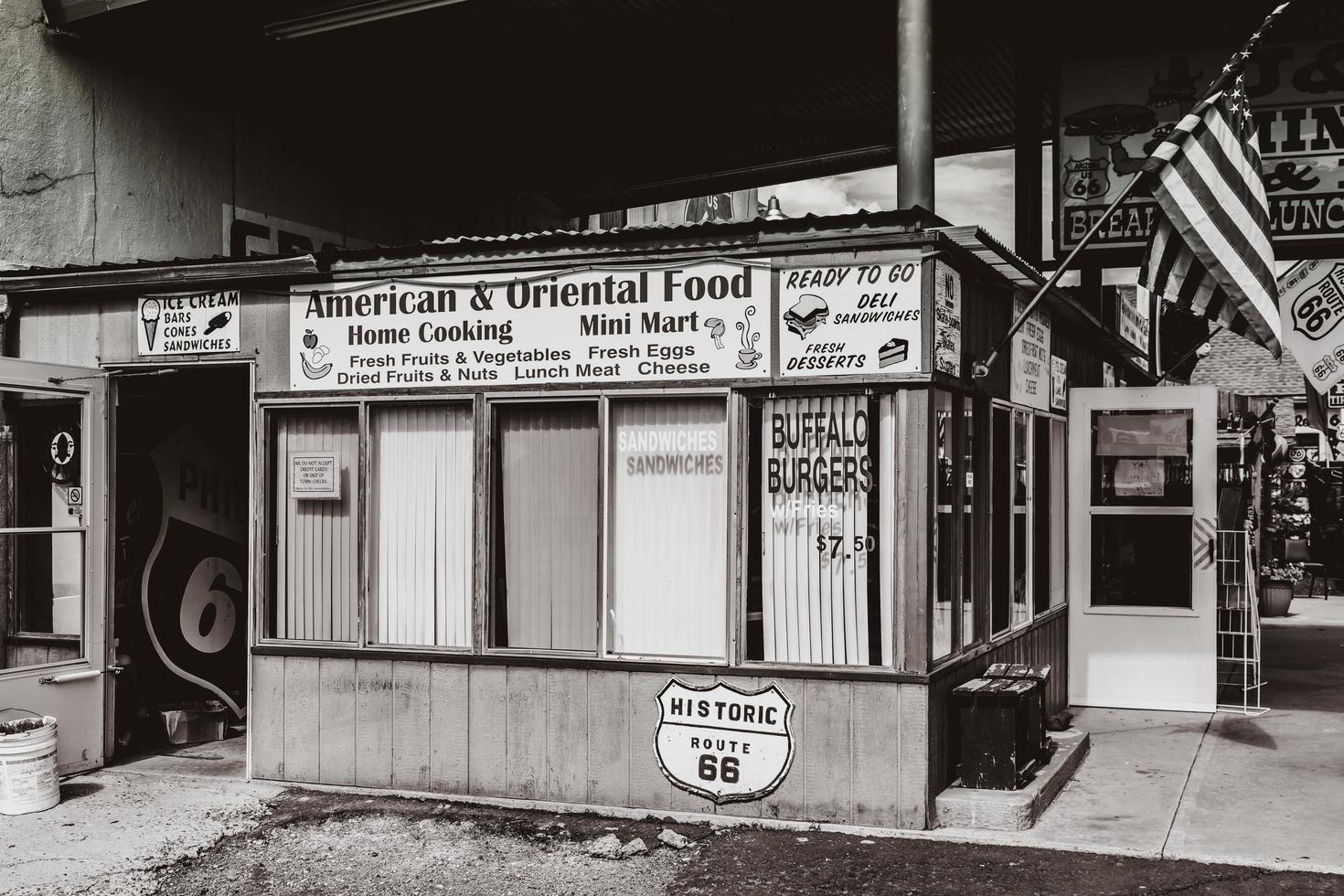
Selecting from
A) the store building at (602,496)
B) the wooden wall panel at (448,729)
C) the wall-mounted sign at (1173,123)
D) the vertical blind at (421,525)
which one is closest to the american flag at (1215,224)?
the store building at (602,496)

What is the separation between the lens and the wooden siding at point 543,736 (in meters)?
7.18

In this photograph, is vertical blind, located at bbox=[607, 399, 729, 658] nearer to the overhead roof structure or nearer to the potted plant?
the overhead roof structure

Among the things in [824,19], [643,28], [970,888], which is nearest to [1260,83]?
[824,19]

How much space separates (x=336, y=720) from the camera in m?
8.27

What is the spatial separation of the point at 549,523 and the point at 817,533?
1703mm

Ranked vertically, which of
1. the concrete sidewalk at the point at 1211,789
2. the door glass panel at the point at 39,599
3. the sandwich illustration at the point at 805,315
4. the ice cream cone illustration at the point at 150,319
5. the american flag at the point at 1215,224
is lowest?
the concrete sidewalk at the point at 1211,789

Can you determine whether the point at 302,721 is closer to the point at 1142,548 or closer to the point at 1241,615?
the point at 1142,548

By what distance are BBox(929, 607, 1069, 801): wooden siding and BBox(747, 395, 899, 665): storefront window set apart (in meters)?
0.54

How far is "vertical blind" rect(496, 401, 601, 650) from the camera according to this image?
7906mm

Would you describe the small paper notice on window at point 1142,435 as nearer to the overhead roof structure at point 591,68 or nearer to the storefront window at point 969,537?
the overhead roof structure at point 591,68

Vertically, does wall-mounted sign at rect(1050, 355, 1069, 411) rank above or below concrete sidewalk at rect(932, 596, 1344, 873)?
above

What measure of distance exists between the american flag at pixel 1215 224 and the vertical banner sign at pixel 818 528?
7.30 ft

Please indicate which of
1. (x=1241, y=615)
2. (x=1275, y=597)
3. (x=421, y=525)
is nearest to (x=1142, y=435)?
(x=1241, y=615)

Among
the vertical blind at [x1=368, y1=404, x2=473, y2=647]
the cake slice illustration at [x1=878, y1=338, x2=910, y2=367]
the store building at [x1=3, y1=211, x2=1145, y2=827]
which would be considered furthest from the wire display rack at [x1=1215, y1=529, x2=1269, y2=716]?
the vertical blind at [x1=368, y1=404, x2=473, y2=647]
